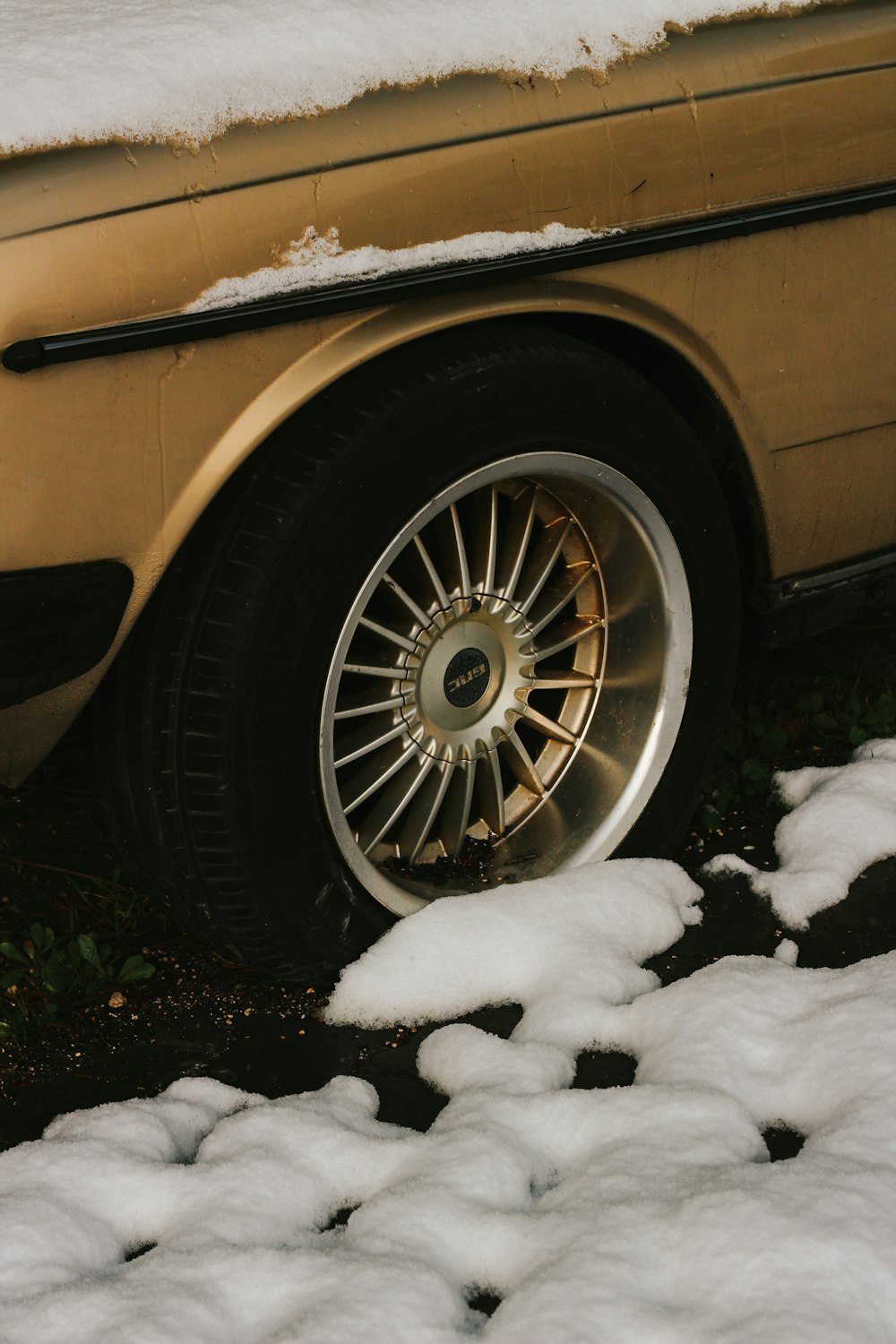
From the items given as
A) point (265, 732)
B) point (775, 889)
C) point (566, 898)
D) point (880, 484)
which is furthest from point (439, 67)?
point (775, 889)

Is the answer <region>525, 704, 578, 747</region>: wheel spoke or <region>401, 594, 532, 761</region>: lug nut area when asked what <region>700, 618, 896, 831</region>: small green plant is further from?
<region>401, 594, 532, 761</region>: lug nut area

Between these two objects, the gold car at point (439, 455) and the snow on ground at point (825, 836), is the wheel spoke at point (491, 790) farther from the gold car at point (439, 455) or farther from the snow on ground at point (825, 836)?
the snow on ground at point (825, 836)

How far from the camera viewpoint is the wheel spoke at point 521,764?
2500 mm

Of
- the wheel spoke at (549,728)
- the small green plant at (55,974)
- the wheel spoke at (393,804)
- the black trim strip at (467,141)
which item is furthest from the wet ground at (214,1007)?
the black trim strip at (467,141)

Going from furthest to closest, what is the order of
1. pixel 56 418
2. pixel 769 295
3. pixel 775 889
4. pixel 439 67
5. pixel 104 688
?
1. pixel 775 889
2. pixel 769 295
3. pixel 104 688
4. pixel 439 67
5. pixel 56 418

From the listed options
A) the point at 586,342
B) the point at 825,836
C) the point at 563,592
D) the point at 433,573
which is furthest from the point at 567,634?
the point at 825,836

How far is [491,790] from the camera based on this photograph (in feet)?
8.21

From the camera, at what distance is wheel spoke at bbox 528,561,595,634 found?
8.03 feet

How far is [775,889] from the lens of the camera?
8.30 ft

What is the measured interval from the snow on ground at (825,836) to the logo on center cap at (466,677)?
59cm

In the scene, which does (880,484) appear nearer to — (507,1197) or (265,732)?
(265,732)

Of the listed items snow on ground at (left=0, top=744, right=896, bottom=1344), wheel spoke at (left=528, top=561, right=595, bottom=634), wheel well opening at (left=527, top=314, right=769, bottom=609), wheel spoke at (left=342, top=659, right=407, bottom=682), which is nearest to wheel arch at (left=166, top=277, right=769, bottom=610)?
wheel well opening at (left=527, top=314, right=769, bottom=609)

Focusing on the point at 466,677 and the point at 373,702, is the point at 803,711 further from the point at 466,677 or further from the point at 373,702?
the point at 373,702

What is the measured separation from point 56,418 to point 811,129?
1285 mm
